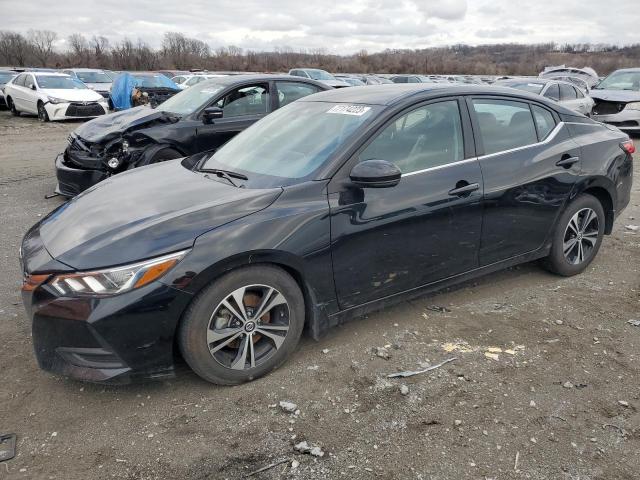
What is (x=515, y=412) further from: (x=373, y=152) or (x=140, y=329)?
(x=140, y=329)

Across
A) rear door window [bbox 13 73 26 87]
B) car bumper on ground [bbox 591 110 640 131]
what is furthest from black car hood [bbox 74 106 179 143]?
rear door window [bbox 13 73 26 87]

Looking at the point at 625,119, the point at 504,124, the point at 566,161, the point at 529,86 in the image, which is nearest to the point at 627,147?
the point at 566,161

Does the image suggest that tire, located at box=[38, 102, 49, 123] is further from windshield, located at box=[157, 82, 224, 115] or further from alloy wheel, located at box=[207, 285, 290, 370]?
alloy wheel, located at box=[207, 285, 290, 370]

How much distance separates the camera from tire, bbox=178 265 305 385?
9.16 ft

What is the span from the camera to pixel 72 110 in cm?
1608

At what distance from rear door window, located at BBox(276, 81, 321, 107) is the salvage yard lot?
4.23 metres

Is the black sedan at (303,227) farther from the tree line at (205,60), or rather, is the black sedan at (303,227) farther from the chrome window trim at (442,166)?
the tree line at (205,60)

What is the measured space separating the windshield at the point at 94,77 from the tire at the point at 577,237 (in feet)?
74.3

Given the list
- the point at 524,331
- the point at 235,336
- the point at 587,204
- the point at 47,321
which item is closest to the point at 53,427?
the point at 47,321

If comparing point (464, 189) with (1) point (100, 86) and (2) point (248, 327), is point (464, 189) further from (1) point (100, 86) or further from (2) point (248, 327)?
(1) point (100, 86)

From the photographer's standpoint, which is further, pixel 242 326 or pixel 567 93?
pixel 567 93

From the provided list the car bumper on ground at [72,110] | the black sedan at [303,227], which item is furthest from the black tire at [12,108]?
the black sedan at [303,227]

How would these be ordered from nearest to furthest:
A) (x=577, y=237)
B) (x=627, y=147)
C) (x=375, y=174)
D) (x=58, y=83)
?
1. (x=375, y=174)
2. (x=577, y=237)
3. (x=627, y=147)
4. (x=58, y=83)

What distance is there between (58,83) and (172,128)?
13150 mm
